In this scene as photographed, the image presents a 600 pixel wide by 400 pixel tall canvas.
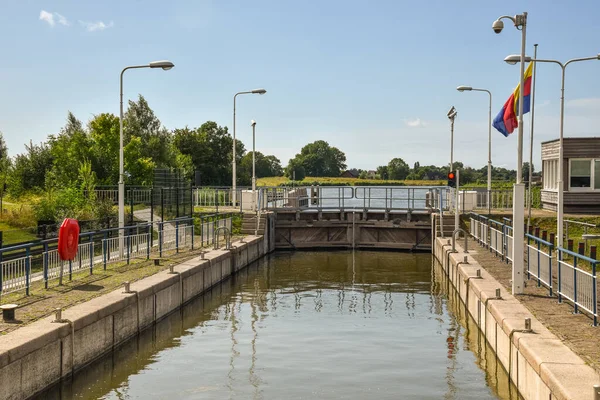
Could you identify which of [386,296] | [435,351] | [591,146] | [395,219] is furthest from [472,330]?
[591,146]

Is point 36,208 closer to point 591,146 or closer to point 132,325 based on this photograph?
point 132,325

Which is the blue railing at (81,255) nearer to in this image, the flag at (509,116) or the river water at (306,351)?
the river water at (306,351)

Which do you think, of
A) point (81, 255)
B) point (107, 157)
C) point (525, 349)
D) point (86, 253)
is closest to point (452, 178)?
point (86, 253)

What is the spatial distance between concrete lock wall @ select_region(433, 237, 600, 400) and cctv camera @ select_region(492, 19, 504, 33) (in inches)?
225

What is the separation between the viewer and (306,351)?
1373 centimetres

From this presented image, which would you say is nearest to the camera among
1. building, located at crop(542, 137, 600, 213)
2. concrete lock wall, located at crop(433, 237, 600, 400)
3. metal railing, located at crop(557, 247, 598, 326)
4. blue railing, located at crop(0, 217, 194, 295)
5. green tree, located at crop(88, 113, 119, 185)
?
concrete lock wall, located at crop(433, 237, 600, 400)

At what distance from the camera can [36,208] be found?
3362cm

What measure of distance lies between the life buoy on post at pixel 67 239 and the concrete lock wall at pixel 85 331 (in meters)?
1.52

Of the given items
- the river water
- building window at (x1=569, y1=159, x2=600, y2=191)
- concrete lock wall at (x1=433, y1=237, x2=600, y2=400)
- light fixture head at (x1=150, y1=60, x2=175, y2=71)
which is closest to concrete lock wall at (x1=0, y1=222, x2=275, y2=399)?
the river water

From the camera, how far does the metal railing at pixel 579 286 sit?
11.0 m

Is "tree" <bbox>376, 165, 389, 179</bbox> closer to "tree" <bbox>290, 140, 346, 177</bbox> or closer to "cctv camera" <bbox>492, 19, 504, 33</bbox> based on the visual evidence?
"tree" <bbox>290, 140, 346, 177</bbox>

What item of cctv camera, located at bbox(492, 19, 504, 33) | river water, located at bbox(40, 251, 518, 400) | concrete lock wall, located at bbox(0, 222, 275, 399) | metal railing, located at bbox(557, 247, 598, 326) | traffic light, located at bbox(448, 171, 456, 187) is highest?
cctv camera, located at bbox(492, 19, 504, 33)

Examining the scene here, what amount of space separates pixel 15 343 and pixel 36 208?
2554 cm

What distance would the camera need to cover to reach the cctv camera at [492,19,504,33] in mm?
15508
